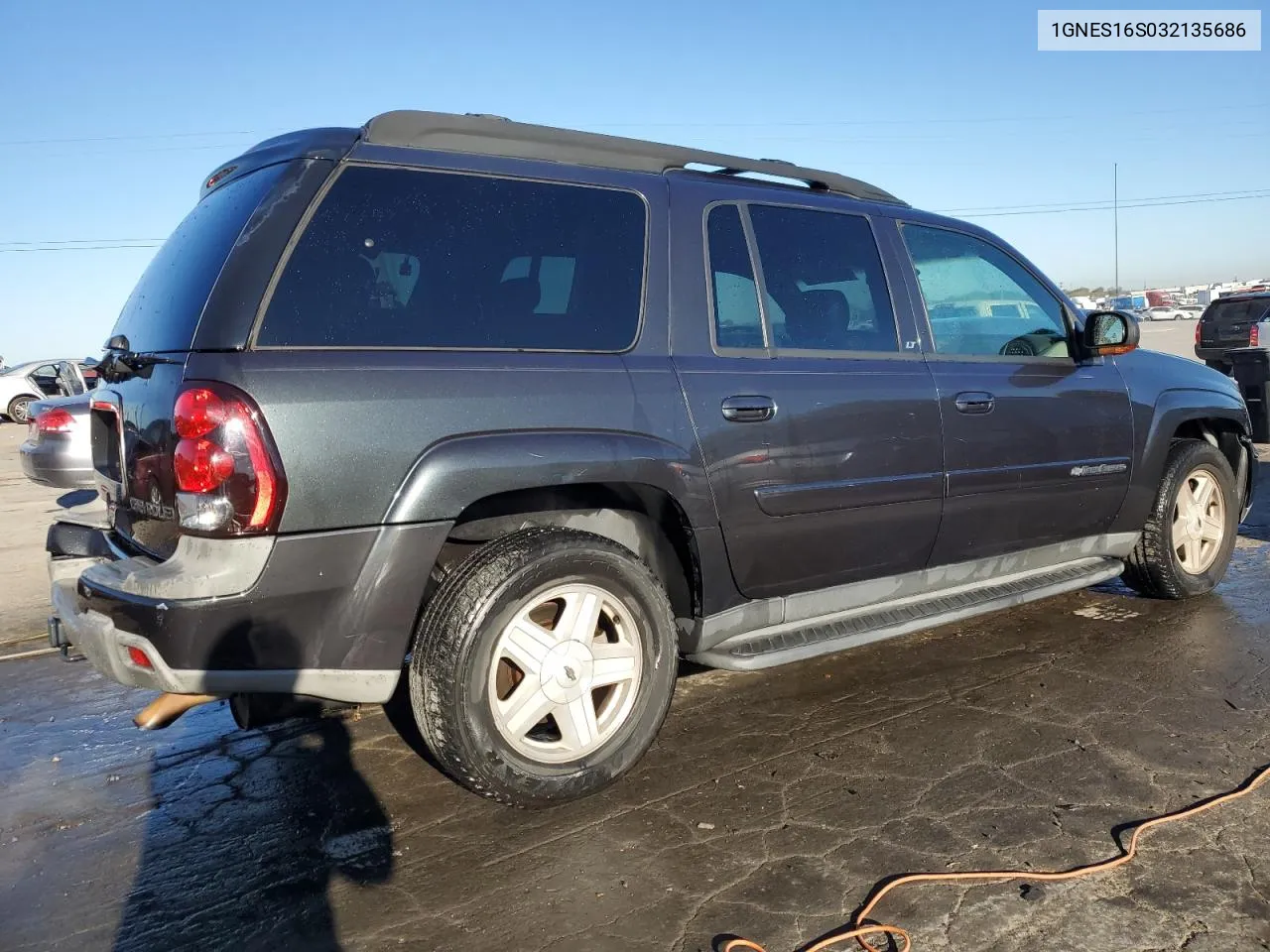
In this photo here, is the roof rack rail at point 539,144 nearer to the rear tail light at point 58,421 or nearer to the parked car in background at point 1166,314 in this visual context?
the rear tail light at point 58,421

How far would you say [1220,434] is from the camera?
5.23 metres

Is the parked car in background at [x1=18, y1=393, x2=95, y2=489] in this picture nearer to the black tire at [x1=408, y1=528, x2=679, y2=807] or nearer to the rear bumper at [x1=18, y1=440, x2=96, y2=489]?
the rear bumper at [x1=18, y1=440, x2=96, y2=489]

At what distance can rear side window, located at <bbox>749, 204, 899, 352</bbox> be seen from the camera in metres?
3.58

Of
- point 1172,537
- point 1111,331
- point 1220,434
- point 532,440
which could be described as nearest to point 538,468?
point 532,440

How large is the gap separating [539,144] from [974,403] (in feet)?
6.46

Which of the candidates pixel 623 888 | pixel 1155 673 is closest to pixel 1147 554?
pixel 1155 673

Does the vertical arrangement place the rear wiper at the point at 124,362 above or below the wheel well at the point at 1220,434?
above

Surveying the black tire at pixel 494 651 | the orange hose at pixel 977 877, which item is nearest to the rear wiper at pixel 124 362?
the black tire at pixel 494 651

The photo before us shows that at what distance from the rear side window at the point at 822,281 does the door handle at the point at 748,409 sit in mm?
297

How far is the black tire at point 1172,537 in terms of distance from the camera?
481 cm

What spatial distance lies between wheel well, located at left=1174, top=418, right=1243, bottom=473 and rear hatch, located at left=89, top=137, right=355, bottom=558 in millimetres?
4225

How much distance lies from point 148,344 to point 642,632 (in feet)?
5.52

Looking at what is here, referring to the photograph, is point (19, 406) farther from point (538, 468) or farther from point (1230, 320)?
point (1230, 320)

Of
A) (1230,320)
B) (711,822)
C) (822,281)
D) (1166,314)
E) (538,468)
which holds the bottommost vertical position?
(711,822)
